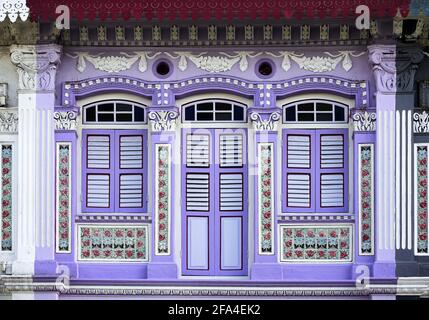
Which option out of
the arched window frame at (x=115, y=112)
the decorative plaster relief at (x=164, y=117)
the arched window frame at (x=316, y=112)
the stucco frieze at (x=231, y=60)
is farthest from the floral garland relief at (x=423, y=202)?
the arched window frame at (x=115, y=112)

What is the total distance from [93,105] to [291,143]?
7.76 feet

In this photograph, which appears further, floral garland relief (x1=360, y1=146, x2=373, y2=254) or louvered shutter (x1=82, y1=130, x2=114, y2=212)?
louvered shutter (x1=82, y1=130, x2=114, y2=212)

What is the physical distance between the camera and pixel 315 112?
17172mm

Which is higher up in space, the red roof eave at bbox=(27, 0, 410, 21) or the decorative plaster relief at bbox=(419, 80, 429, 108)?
the red roof eave at bbox=(27, 0, 410, 21)

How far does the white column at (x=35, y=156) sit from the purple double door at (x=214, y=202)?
157 cm

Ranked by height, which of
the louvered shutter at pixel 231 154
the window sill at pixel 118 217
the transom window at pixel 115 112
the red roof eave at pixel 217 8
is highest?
the red roof eave at pixel 217 8

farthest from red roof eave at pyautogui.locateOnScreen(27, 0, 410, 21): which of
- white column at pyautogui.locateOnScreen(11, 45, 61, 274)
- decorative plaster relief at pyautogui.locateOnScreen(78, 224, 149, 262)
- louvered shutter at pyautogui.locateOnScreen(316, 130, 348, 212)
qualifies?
decorative plaster relief at pyautogui.locateOnScreen(78, 224, 149, 262)

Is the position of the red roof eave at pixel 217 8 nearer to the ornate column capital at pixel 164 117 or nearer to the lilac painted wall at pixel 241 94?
the lilac painted wall at pixel 241 94

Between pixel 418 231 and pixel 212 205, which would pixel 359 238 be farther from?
pixel 212 205

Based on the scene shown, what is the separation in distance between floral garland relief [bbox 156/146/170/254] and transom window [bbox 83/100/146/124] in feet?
1.71

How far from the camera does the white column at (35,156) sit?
55.8ft

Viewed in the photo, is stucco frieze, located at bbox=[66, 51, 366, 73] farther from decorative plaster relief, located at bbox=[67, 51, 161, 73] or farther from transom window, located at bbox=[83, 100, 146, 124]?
transom window, located at bbox=[83, 100, 146, 124]

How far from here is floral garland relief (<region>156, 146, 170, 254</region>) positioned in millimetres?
17031

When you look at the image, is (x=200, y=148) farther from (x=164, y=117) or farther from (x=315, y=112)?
(x=315, y=112)
